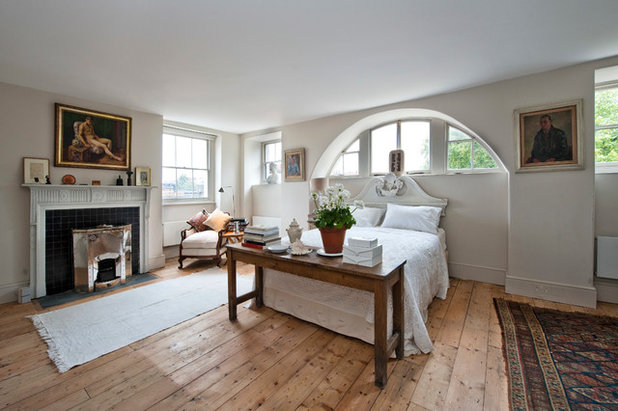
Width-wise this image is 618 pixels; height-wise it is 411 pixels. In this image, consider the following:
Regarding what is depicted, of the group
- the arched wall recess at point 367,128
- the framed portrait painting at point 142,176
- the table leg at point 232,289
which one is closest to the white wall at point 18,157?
the framed portrait painting at point 142,176

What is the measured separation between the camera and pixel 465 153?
3.76 m

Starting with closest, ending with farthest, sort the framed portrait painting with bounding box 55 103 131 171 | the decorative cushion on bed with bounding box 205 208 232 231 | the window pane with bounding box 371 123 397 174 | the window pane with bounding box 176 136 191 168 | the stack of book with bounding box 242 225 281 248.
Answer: the stack of book with bounding box 242 225 281 248 → the framed portrait painting with bounding box 55 103 131 171 → the window pane with bounding box 371 123 397 174 → the decorative cushion on bed with bounding box 205 208 232 231 → the window pane with bounding box 176 136 191 168

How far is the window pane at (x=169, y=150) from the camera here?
16.1 feet

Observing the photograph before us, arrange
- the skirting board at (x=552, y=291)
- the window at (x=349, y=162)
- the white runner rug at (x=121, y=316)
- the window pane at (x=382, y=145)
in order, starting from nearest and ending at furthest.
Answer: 1. the white runner rug at (x=121, y=316)
2. the skirting board at (x=552, y=291)
3. the window pane at (x=382, y=145)
4. the window at (x=349, y=162)

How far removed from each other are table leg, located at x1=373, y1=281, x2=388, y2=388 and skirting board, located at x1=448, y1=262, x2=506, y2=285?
2.62m

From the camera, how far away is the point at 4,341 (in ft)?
7.25

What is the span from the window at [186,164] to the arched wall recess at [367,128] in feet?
7.87

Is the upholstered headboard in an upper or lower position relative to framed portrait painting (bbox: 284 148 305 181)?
lower

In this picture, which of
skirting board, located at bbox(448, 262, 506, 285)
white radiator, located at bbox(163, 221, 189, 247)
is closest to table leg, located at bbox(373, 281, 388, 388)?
skirting board, located at bbox(448, 262, 506, 285)

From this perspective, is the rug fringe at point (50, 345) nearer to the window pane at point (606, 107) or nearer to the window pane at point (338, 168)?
the window pane at point (338, 168)

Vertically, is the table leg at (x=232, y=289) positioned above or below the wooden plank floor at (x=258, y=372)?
above

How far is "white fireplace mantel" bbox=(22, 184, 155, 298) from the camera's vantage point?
10.4 feet

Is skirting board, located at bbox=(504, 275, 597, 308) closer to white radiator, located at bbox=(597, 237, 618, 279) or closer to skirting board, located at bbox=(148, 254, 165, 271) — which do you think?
white radiator, located at bbox=(597, 237, 618, 279)

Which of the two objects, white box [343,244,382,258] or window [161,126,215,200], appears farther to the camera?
window [161,126,215,200]
